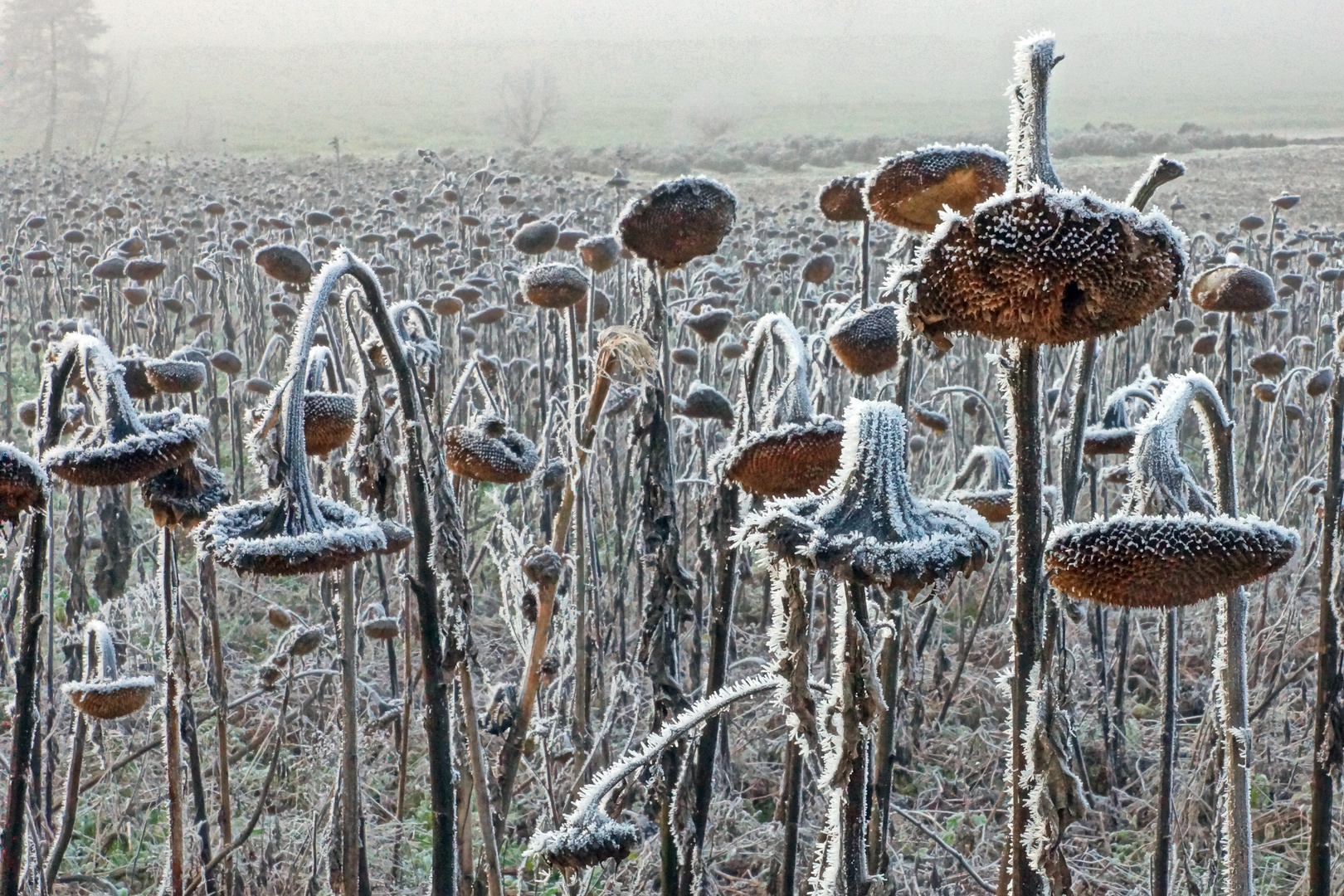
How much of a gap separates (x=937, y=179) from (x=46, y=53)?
44595mm

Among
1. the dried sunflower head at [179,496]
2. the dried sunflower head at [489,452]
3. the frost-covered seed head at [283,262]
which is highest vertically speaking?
the frost-covered seed head at [283,262]

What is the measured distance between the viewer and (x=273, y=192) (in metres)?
13.2

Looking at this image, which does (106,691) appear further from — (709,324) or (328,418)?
(709,324)

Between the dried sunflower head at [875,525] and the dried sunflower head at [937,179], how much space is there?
1.56ft

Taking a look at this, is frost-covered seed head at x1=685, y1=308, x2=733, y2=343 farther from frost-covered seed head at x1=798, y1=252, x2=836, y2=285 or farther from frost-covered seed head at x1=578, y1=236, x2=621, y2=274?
frost-covered seed head at x1=798, y1=252, x2=836, y2=285

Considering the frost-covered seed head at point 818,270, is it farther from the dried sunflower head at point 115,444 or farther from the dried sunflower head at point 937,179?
the dried sunflower head at point 115,444

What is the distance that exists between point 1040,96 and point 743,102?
1837 inches

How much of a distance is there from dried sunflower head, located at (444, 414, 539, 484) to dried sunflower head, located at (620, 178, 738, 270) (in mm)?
589

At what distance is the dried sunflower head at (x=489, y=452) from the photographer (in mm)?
2291

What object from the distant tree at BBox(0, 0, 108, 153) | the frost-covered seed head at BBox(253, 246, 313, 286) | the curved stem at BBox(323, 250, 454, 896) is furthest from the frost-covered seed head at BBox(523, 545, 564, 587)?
the distant tree at BBox(0, 0, 108, 153)

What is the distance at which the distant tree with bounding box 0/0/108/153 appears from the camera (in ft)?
121

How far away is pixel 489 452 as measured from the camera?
231 centimetres

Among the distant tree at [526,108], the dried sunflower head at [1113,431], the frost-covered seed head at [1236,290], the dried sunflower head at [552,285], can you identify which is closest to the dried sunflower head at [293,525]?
the dried sunflower head at [552,285]

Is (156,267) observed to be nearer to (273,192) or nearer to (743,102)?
(273,192)
